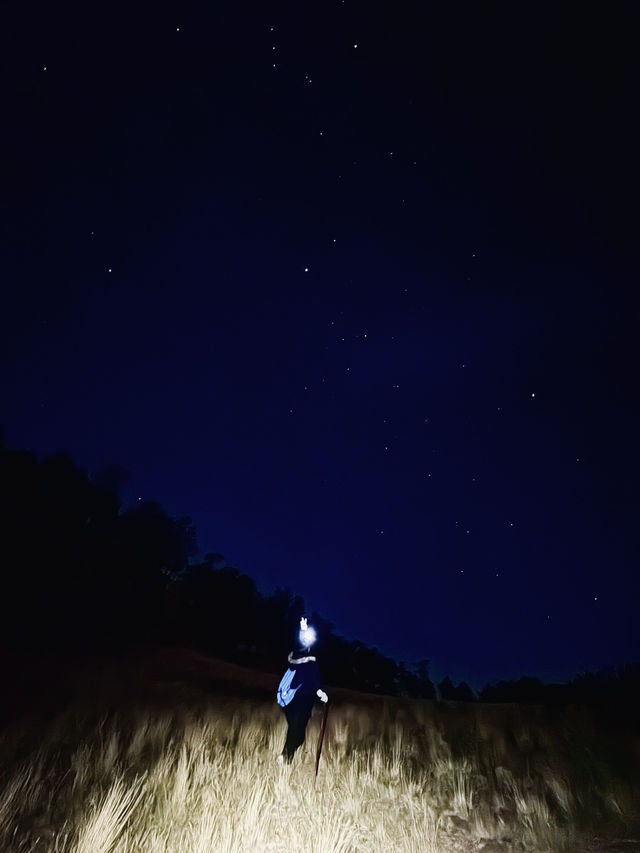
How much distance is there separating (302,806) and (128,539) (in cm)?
3193

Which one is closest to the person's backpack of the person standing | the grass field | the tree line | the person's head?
the person standing

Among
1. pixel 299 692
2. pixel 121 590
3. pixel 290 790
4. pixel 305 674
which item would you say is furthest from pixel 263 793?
pixel 121 590

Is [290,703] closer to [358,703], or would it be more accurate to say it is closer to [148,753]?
[148,753]

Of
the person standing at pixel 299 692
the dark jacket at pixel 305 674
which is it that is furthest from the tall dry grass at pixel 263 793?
the dark jacket at pixel 305 674

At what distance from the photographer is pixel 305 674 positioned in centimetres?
755

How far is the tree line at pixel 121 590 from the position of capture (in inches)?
854

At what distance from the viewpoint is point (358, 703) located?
18531 millimetres

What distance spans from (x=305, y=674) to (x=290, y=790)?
2.05 meters

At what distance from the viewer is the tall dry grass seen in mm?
3883

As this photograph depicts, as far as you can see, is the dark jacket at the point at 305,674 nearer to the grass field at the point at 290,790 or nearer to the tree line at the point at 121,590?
the grass field at the point at 290,790

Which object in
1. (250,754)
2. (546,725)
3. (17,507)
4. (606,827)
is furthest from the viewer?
(17,507)

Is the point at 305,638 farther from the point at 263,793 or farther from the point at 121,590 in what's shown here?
the point at 121,590

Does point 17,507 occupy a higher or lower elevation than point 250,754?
higher

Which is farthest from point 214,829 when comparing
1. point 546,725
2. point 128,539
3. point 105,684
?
point 128,539
